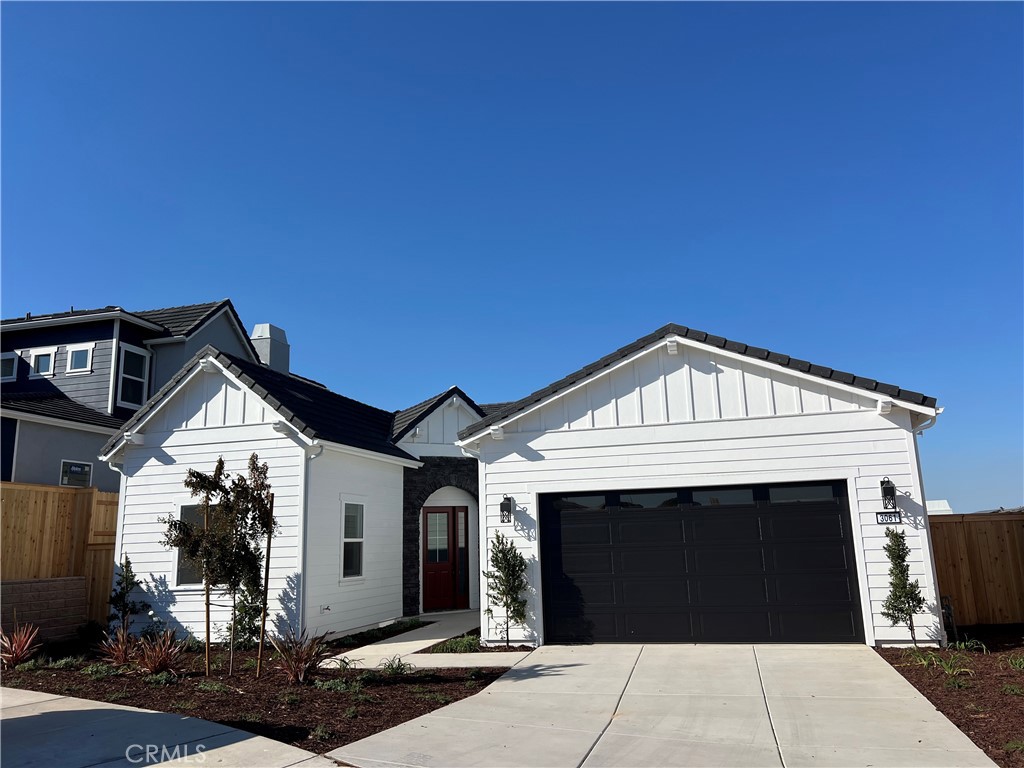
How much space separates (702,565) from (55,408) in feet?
54.1

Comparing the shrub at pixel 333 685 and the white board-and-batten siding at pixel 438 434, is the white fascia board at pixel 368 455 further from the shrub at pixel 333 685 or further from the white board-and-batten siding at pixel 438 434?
the shrub at pixel 333 685

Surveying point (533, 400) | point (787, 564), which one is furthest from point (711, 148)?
point (787, 564)

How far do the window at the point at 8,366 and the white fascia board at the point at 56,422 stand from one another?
4.84 metres

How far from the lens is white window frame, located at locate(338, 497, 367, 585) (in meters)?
12.8

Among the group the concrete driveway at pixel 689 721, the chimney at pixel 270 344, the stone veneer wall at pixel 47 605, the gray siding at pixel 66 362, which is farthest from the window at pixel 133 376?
the concrete driveway at pixel 689 721

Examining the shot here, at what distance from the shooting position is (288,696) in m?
7.66

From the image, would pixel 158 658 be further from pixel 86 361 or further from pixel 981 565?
pixel 86 361

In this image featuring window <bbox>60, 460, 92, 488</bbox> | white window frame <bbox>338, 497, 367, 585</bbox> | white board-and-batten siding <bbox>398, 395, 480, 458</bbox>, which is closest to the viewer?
white window frame <bbox>338, 497, 367, 585</bbox>

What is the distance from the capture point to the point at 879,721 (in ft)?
21.1

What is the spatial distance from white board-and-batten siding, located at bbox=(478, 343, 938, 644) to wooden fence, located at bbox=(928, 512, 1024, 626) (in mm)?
2375

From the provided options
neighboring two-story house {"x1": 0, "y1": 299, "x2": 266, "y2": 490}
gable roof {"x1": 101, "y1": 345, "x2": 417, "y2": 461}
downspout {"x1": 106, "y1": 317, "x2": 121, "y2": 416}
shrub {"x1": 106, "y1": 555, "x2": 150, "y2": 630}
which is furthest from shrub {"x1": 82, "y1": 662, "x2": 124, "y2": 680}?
downspout {"x1": 106, "y1": 317, "x2": 121, "y2": 416}

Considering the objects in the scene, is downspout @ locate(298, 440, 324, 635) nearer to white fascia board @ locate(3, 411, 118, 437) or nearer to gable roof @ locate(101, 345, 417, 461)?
gable roof @ locate(101, 345, 417, 461)

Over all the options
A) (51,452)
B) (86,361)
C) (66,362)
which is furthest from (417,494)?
(66,362)

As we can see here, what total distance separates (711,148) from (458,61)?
529 cm
